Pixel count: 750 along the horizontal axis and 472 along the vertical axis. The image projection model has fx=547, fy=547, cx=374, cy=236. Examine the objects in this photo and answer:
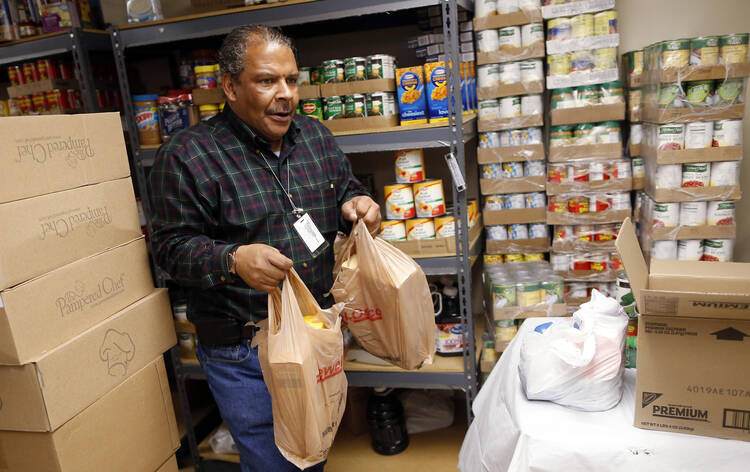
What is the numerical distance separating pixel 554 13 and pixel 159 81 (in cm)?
211

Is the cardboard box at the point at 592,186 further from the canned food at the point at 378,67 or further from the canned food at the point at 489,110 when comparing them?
the canned food at the point at 378,67

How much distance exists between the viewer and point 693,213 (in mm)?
2246

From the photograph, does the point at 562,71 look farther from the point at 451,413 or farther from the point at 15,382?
the point at 15,382

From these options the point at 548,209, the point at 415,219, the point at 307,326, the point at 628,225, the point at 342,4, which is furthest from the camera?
the point at 548,209

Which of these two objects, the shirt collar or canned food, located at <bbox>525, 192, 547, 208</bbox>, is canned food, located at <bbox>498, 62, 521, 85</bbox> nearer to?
canned food, located at <bbox>525, 192, 547, 208</bbox>

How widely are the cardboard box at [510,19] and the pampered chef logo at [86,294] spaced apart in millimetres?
1776

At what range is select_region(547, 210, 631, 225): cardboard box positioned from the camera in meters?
2.42

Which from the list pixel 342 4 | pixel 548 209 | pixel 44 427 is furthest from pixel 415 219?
pixel 44 427

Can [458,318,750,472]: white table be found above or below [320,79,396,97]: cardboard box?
below

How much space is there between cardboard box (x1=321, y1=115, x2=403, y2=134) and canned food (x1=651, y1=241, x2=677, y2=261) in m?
1.20

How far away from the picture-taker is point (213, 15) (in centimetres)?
222

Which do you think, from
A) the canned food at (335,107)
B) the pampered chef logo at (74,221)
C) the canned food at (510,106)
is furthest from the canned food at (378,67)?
the pampered chef logo at (74,221)

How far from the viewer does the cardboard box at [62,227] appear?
128cm

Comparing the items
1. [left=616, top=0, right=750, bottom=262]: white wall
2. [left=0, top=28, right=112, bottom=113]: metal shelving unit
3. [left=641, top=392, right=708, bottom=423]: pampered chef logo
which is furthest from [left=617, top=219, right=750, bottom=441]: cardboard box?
[left=0, top=28, right=112, bottom=113]: metal shelving unit
